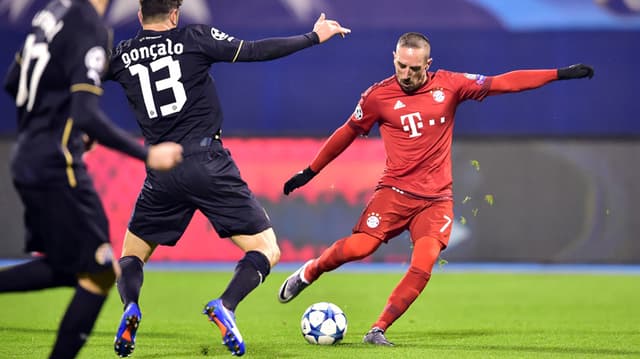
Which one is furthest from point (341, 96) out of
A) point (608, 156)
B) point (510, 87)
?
point (510, 87)

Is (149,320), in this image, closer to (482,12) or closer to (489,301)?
(489,301)

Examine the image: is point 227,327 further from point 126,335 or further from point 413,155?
point 413,155

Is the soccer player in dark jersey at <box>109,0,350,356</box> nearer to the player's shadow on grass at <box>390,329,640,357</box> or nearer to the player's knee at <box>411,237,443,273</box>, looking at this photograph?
the player's knee at <box>411,237,443,273</box>

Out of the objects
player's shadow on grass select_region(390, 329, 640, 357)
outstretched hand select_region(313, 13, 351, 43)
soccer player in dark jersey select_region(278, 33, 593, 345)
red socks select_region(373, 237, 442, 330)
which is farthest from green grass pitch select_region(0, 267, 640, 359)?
outstretched hand select_region(313, 13, 351, 43)

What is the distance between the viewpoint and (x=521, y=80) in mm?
6684

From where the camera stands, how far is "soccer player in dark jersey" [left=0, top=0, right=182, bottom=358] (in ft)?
14.6

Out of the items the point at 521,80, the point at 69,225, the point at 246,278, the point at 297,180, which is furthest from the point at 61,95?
the point at 521,80

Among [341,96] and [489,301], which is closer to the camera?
[489,301]

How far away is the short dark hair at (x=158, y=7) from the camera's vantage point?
595 cm

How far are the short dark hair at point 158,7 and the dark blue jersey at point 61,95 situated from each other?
1350mm

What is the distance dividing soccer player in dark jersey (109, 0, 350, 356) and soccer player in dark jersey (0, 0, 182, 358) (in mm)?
1298

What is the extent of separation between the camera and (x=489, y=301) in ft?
32.0

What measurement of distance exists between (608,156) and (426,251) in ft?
25.8

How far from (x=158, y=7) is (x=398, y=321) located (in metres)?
3.28
